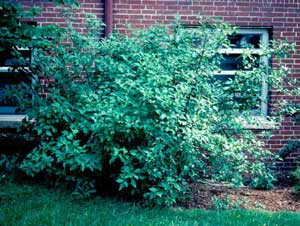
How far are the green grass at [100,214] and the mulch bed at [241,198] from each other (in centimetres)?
39

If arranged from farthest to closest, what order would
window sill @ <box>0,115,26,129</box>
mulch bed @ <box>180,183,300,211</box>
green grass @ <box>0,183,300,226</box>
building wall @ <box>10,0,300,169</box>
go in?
1. building wall @ <box>10,0,300,169</box>
2. window sill @ <box>0,115,26,129</box>
3. mulch bed @ <box>180,183,300,211</box>
4. green grass @ <box>0,183,300,226</box>

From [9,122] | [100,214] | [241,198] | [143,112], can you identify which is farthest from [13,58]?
[241,198]

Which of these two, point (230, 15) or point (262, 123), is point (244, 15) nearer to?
point (230, 15)

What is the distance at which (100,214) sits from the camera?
5.43 m

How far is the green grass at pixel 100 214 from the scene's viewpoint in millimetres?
5109

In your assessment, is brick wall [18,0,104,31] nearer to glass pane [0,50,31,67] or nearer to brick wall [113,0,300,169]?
brick wall [113,0,300,169]

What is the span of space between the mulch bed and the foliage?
0.22m

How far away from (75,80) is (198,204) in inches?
101

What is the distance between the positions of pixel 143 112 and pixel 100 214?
1336 mm

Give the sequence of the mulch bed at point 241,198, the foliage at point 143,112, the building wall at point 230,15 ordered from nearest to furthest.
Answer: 1. the foliage at point 143,112
2. the mulch bed at point 241,198
3. the building wall at point 230,15

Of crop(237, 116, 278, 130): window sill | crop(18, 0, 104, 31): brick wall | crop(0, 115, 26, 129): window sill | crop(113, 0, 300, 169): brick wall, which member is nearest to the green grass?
crop(237, 116, 278, 130): window sill

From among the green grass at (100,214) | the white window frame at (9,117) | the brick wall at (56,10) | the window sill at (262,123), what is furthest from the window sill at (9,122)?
the window sill at (262,123)

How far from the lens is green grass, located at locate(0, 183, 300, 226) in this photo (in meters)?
5.11

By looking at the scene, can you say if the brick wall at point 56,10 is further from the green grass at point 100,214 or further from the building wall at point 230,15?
the green grass at point 100,214
